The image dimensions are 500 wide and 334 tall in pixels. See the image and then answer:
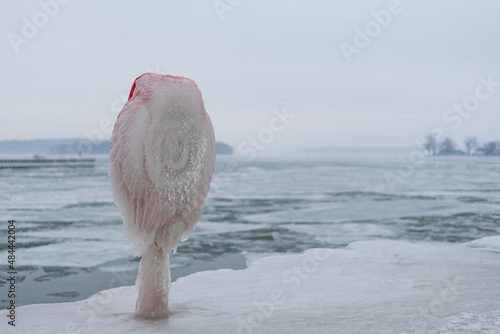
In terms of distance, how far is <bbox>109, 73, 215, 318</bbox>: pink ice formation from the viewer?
284 cm

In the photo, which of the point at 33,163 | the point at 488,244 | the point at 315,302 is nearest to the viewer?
the point at 315,302

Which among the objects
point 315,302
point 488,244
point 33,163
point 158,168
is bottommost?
point 488,244

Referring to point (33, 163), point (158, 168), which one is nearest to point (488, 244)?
point (158, 168)

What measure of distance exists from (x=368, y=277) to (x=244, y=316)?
1685 mm

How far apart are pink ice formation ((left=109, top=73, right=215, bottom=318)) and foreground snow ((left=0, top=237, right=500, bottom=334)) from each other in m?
0.38

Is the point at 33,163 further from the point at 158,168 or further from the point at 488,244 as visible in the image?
the point at 158,168

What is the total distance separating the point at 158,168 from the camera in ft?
9.41

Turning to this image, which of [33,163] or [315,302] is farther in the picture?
[33,163]

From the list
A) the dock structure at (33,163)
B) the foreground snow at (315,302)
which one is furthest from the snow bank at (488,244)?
the dock structure at (33,163)

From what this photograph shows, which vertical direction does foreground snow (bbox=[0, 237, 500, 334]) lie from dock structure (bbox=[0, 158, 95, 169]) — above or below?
below

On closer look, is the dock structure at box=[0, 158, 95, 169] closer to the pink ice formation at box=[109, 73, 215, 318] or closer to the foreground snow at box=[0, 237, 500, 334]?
the foreground snow at box=[0, 237, 500, 334]

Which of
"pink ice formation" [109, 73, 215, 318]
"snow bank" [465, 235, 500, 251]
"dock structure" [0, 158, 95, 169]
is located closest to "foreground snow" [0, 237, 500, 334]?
"pink ice formation" [109, 73, 215, 318]

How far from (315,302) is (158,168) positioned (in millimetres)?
1569

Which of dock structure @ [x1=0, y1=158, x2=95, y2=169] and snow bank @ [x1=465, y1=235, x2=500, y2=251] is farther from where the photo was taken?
dock structure @ [x1=0, y1=158, x2=95, y2=169]
